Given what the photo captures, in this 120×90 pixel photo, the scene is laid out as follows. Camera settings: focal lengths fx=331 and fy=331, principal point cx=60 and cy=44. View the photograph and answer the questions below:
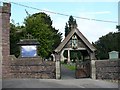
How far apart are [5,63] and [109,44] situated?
229 ft

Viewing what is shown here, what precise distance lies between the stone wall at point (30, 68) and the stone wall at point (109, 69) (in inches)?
166

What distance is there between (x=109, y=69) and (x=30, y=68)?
643cm

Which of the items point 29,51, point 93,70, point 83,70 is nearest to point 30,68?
point 29,51

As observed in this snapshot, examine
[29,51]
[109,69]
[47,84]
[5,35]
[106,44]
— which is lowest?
[47,84]

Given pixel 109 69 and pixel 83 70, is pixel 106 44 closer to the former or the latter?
pixel 83 70

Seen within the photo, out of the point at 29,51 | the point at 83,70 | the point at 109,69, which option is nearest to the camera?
the point at 29,51

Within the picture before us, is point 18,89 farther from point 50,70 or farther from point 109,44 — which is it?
point 109,44

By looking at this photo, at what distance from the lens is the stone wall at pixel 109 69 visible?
2698 centimetres

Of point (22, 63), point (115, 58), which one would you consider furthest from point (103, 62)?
point (22, 63)

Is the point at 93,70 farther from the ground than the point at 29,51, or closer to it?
closer to it

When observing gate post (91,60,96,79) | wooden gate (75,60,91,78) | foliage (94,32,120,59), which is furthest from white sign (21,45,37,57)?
foliage (94,32,120,59)

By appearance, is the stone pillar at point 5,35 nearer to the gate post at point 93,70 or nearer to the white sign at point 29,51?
the white sign at point 29,51

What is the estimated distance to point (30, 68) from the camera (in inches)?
1037

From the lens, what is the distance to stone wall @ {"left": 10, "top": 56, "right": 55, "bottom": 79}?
2612cm
